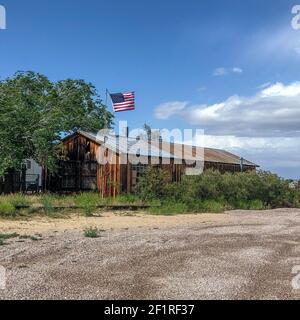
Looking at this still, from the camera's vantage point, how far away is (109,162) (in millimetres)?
28859

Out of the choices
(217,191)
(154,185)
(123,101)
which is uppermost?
(123,101)

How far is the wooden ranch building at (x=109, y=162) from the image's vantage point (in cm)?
2856

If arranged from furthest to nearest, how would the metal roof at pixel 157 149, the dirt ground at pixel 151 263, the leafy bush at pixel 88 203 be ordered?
the metal roof at pixel 157 149 → the leafy bush at pixel 88 203 → the dirt ground at pixel 151 263

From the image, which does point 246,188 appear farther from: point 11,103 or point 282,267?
point 282,267

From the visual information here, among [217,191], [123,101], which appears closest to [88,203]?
[217,191]

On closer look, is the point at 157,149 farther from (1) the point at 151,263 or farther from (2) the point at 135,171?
(1) the point at 151,263

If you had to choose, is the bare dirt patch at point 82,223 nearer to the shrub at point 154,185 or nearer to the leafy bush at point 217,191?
the leafy bush at point 217,191

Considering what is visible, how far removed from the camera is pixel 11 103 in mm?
→ 27234

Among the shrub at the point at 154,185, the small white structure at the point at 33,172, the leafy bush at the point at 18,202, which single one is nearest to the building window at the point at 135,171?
the shrub at the point at 154,185

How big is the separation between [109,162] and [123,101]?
5996 millimetres

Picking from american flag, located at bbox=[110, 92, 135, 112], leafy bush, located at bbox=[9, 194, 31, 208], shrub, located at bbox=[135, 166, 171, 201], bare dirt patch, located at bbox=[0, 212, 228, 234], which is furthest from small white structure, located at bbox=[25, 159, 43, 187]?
bare dirt patch, located at bbox=[0, 212, 228, 234]
